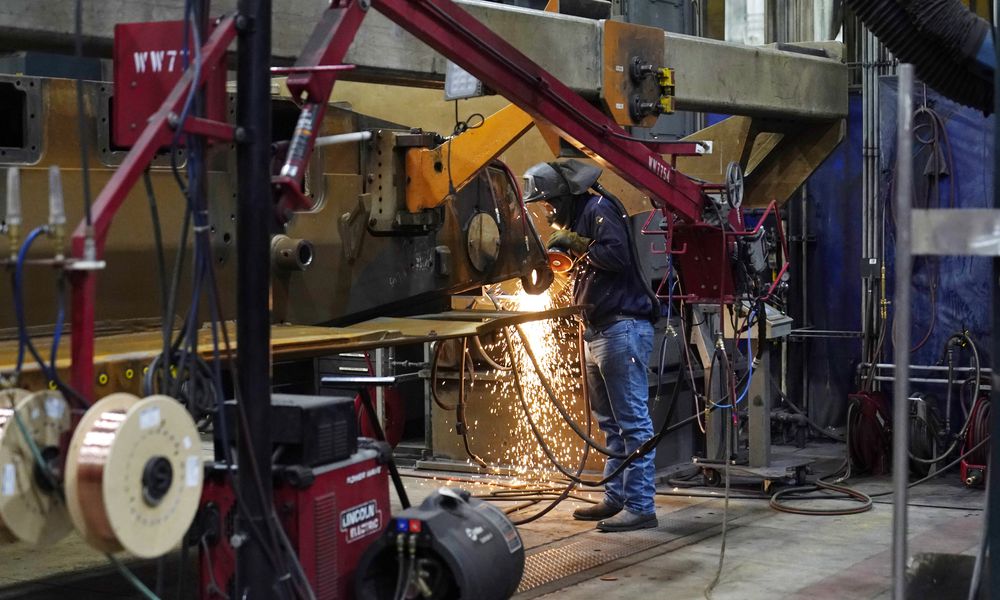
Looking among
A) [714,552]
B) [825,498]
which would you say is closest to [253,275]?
[714,552]

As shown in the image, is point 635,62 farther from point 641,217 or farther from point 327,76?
point 327,76

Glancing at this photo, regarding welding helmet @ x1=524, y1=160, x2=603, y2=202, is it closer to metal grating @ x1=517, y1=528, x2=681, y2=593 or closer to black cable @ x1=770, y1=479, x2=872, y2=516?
metal grating @ x1=517, y1=528, x2=681, y2=593

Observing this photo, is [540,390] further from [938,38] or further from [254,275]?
[254,275]

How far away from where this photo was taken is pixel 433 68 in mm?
6801

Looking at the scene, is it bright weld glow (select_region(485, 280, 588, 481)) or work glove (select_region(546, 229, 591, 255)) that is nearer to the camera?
work glove (select_region(546, 229, 591, 255))

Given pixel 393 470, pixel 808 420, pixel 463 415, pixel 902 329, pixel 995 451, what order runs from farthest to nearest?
pixel 808 420
pixel 463 415
pixel 393 470
pixel 995 451
pixel 902 329

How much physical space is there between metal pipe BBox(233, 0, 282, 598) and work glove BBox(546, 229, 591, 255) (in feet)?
11.7

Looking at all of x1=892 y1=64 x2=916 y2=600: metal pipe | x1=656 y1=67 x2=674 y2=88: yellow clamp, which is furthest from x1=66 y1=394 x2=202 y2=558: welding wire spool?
x1=656 y1=67 x2=674 y2=88: yellow clamp

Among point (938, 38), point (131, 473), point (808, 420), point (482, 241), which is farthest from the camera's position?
point (808, 420)

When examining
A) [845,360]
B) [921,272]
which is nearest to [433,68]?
[921,272]

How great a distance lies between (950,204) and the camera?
30.5ft

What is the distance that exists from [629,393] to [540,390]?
1849 mm

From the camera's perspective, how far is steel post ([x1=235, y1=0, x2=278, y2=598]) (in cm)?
379

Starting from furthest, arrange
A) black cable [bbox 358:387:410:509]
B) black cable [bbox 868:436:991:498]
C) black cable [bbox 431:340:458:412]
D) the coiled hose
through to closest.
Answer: black cable [bbox 868:436:991:498] → black cable [bbox 431:340:458:412] → black cable [bbox 358:387:410:509] → the coiled hose
